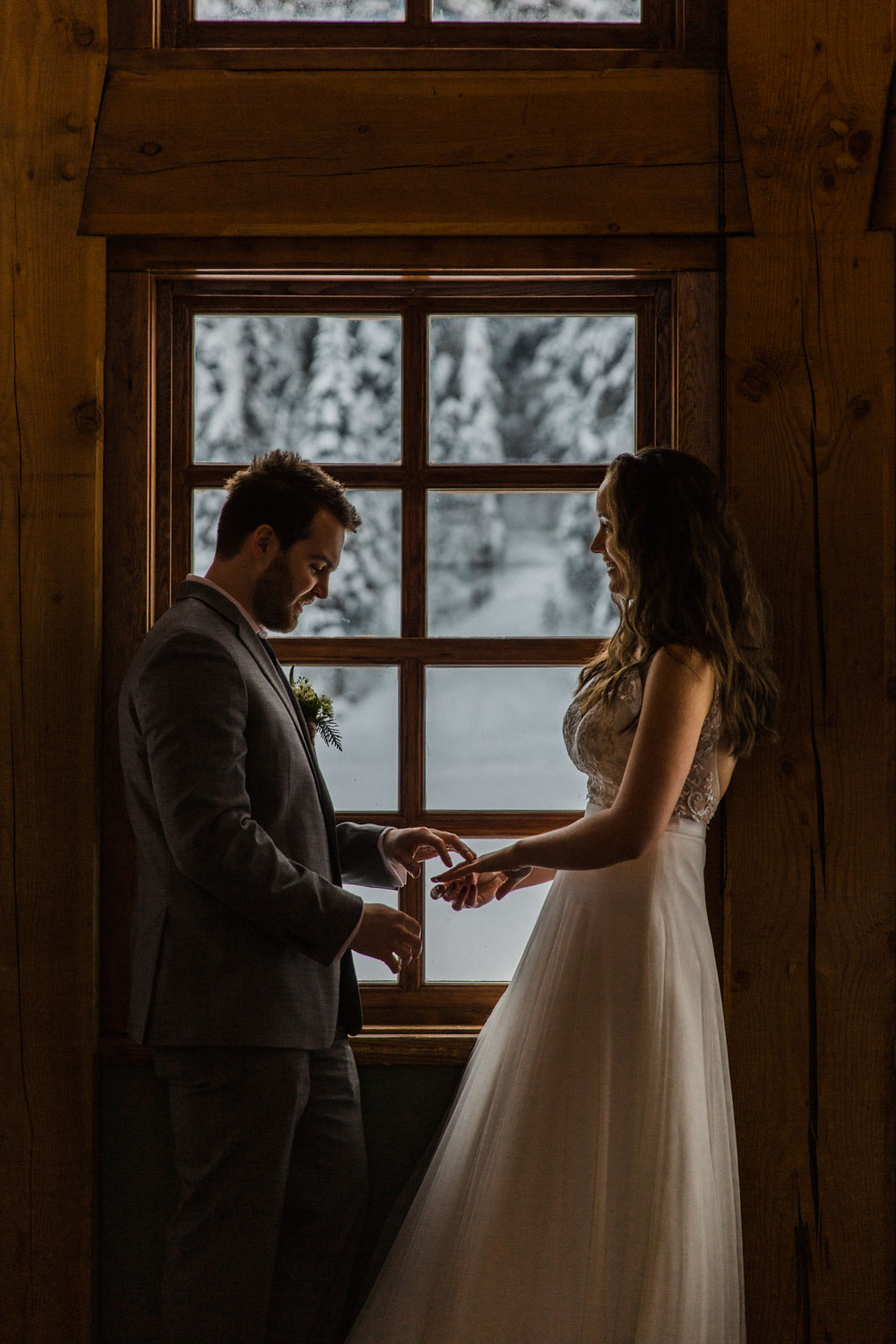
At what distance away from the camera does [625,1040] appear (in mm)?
1910

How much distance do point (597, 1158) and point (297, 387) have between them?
5.53ft

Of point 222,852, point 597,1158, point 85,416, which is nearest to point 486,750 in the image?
point 222,852

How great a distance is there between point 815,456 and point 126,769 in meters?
1.51

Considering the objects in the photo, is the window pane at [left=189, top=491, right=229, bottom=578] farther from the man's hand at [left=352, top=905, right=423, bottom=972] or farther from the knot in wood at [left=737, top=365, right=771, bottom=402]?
the knot in wood at [left=737, top=365, right=771, bottom=402]

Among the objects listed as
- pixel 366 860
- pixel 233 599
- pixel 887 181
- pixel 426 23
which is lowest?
pixel 366 860

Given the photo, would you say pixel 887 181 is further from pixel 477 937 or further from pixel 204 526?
pixel 477 937

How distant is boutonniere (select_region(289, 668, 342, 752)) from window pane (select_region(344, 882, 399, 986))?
0.33 meters

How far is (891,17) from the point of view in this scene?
2213mm

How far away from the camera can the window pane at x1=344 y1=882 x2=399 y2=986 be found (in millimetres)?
2377

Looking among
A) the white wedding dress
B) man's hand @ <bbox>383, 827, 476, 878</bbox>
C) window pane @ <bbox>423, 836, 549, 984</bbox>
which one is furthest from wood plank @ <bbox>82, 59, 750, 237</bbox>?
window pane @ <bbox>423, 836, 549, 984</bbox>

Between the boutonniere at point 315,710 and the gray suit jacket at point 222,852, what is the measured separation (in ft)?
0.63

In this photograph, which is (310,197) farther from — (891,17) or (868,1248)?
(868,1248)

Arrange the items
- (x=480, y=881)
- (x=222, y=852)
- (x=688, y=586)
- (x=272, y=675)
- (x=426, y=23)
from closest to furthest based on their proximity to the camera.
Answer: (x=222, y=852), (x=688, y=586), (x=272, y=675), (x=480, y=881), (x=426, y=23)

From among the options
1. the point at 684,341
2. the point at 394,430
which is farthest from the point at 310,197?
the point at 684,341
